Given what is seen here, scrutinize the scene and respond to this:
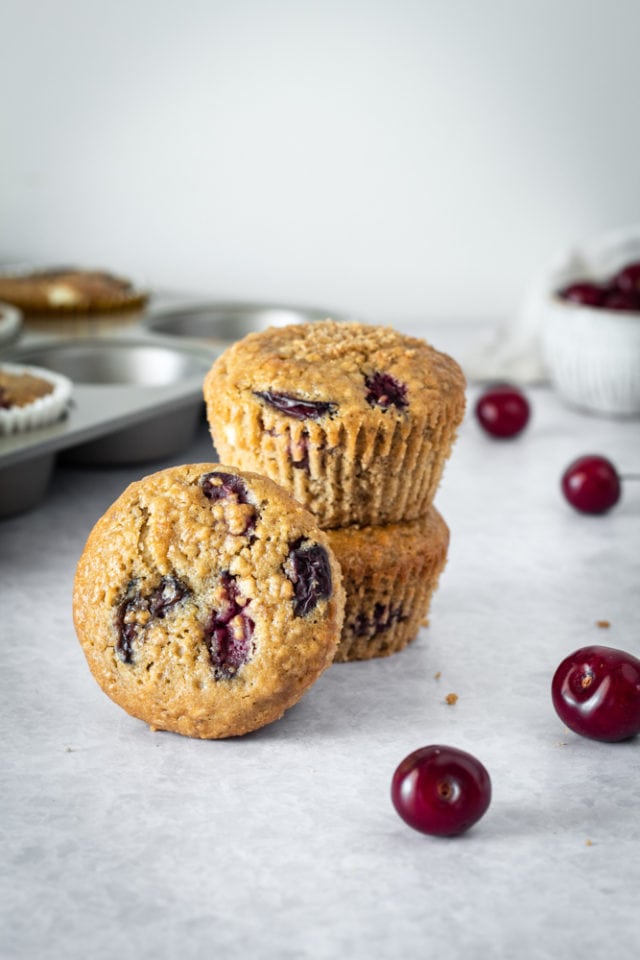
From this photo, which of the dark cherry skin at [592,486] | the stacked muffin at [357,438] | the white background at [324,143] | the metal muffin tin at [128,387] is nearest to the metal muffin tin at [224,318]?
the metal muffin tin at [128,387]

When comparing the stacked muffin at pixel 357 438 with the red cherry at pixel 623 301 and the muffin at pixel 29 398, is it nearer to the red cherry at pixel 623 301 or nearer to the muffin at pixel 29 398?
the muffin at pixel 29 398

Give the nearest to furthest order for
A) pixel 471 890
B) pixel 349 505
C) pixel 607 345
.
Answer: pixel 471 890 → pixel 349 505 → pixel 607 345

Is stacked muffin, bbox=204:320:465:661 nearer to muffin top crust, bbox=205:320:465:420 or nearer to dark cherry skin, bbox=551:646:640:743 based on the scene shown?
muffin top crust, bbox=205:320:465:420

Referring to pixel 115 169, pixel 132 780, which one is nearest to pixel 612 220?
pixel 115 169

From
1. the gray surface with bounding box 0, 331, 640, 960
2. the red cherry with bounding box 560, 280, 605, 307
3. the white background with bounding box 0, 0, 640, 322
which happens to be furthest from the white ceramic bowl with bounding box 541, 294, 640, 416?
the gray surface with bounding box 0, 331, 640, 960

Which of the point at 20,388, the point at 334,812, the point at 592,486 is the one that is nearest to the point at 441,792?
the point at 334,812

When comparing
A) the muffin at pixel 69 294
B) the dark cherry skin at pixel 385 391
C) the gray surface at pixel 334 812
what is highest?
the dark cherry skin at pixel 385 391

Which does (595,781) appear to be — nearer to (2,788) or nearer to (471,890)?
(471,890)
